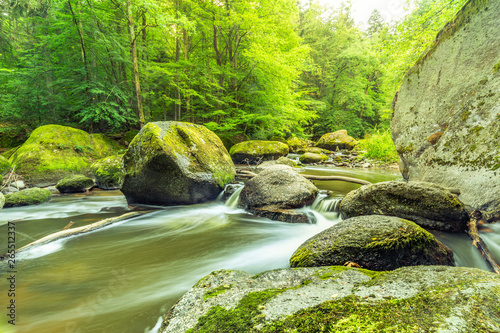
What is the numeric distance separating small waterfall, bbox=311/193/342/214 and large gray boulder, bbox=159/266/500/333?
10.4 feet

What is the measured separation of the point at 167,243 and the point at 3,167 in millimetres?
6974

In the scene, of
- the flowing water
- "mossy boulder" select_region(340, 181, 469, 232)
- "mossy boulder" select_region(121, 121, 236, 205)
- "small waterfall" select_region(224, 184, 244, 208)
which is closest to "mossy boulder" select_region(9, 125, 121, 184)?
the flowing water

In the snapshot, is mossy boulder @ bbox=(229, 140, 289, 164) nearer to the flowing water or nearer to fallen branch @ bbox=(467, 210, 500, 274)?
the flowing water

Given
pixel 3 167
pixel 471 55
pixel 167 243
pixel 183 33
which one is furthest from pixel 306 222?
pixel 183 33

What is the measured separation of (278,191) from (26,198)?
20.3 ft

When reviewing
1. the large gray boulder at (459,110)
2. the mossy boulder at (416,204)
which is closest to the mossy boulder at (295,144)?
the large gray boulder at (459,110)

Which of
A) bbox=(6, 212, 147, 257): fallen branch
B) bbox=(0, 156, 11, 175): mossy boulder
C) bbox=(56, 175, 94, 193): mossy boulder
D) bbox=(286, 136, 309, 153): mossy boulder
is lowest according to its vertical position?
bbox=(6, 212, 147, 257): fallen branch

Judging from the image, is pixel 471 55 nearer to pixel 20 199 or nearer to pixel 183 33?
pixel 20 199

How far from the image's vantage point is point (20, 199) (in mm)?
5043

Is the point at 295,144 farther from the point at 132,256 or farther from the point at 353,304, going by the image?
the point at 353,304

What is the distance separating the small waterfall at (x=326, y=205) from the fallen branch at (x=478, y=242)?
6.45 feet

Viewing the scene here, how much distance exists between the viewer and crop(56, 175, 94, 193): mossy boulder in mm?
6262

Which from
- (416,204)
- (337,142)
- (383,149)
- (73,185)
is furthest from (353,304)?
(337,142)

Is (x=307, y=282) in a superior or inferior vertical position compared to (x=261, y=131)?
inferior
